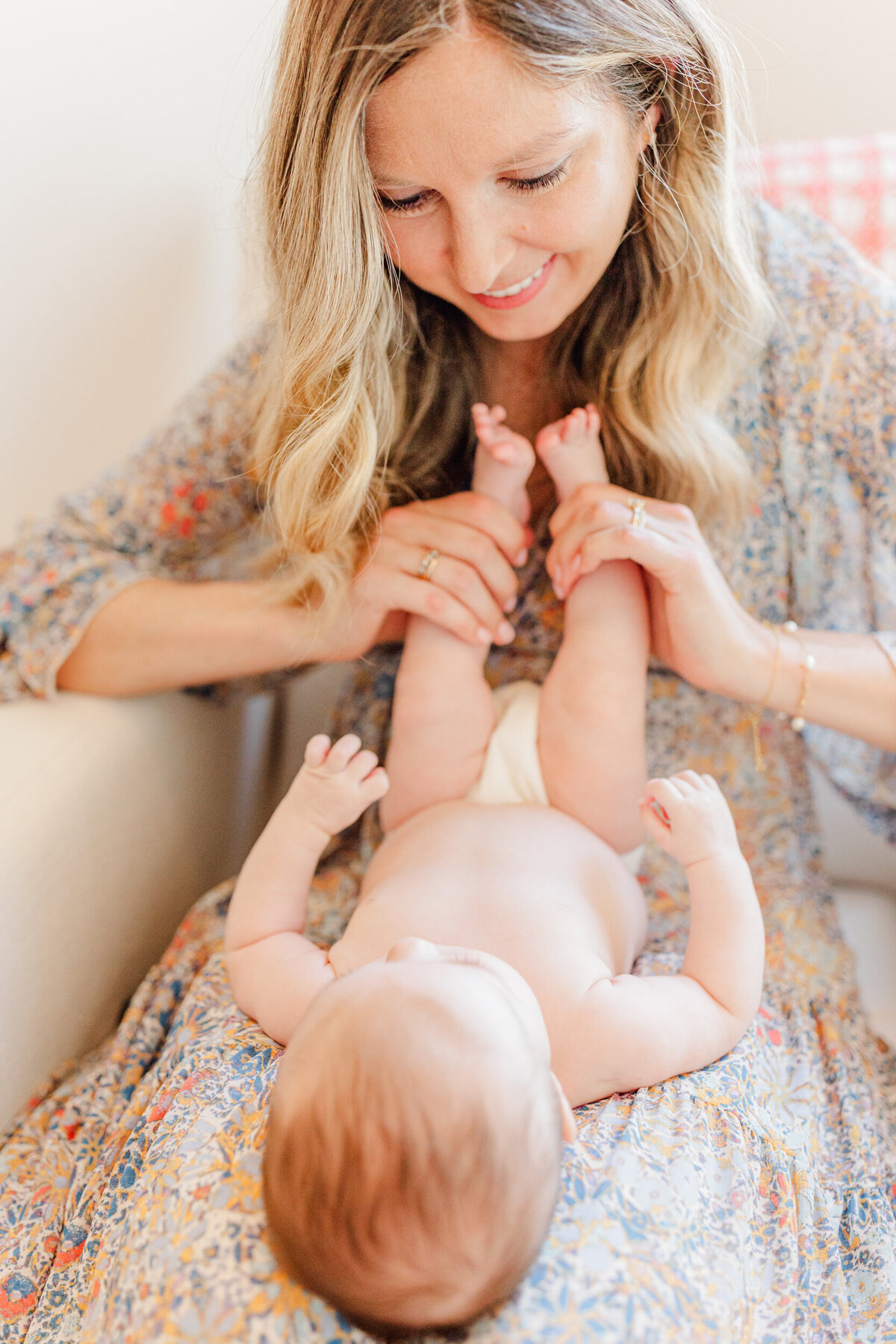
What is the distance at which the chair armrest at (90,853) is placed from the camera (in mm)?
972

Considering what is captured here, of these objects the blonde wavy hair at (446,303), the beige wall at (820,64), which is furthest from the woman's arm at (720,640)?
the beige wall at (820,64)

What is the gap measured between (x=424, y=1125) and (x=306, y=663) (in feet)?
2.17

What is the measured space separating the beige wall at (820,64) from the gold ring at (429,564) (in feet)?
2.24

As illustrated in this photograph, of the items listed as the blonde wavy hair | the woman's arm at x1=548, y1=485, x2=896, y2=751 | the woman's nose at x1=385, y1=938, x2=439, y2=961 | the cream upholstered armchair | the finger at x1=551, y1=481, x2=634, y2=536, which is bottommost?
the cream upholstered armchair

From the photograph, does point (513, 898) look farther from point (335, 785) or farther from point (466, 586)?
point (466, 586)

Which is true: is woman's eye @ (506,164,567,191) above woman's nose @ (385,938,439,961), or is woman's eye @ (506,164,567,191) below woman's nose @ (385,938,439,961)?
above

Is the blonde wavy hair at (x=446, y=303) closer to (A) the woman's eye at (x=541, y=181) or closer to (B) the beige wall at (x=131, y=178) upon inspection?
(A) the woman's eye at (x=541, y=181)

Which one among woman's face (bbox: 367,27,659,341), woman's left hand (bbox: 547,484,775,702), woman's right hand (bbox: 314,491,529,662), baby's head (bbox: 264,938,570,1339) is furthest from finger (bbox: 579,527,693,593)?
baby's head (bbox: 264,938,570,1339)

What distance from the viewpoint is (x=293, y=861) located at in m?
0.96

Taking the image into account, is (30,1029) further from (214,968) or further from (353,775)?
(353,775)

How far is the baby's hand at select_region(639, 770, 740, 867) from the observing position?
877mm

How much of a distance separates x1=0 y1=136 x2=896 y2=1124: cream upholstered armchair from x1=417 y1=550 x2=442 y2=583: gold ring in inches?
14.7

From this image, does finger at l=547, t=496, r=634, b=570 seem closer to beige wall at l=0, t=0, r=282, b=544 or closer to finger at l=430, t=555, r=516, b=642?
finger at l=430, t=555, r=516, b=642

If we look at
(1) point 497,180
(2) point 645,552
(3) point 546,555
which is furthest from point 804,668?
(1) point 497,180
